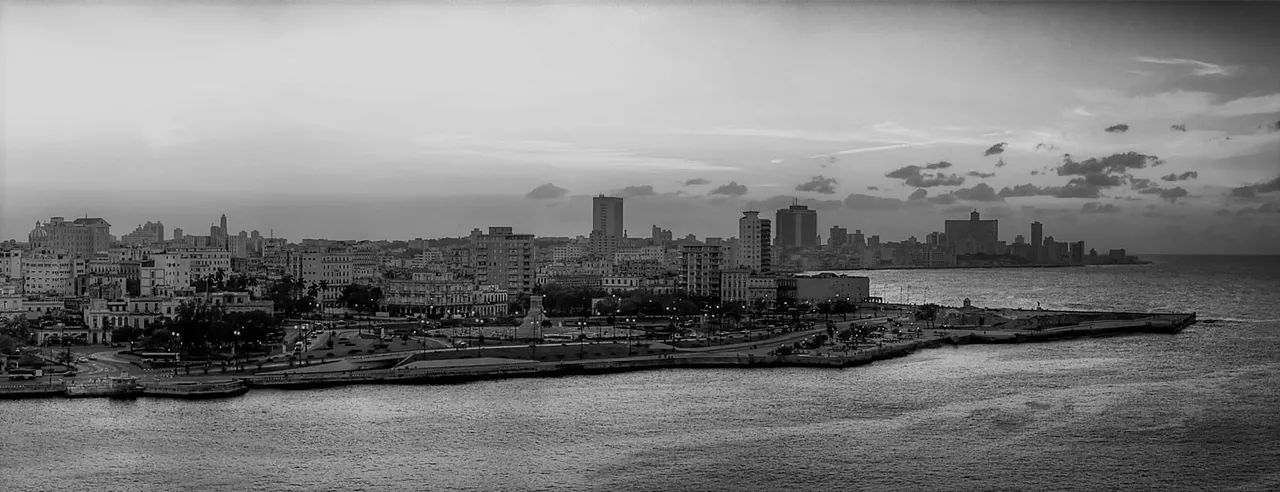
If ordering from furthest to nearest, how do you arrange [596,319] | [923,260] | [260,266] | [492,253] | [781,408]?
[923,260]
[260,266]
[492,253]
[596,319]
[781,408]

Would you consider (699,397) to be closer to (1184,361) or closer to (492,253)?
(1184,361)

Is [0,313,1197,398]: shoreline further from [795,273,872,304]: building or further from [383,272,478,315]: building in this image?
[795,273,872,304]: building

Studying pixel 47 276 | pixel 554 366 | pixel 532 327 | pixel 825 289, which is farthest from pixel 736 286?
pixel 47 276

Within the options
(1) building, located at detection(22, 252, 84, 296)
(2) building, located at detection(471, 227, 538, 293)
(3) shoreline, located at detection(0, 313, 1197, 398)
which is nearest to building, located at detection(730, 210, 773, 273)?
(2) building, located at detection(471, 227, 538, 293)

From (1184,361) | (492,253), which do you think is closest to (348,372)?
(1184,361)

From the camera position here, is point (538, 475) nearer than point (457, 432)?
Yes

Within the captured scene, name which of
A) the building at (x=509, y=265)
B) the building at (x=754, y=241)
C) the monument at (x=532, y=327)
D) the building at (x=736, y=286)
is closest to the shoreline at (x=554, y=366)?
the monument at (x=532, y=327)
